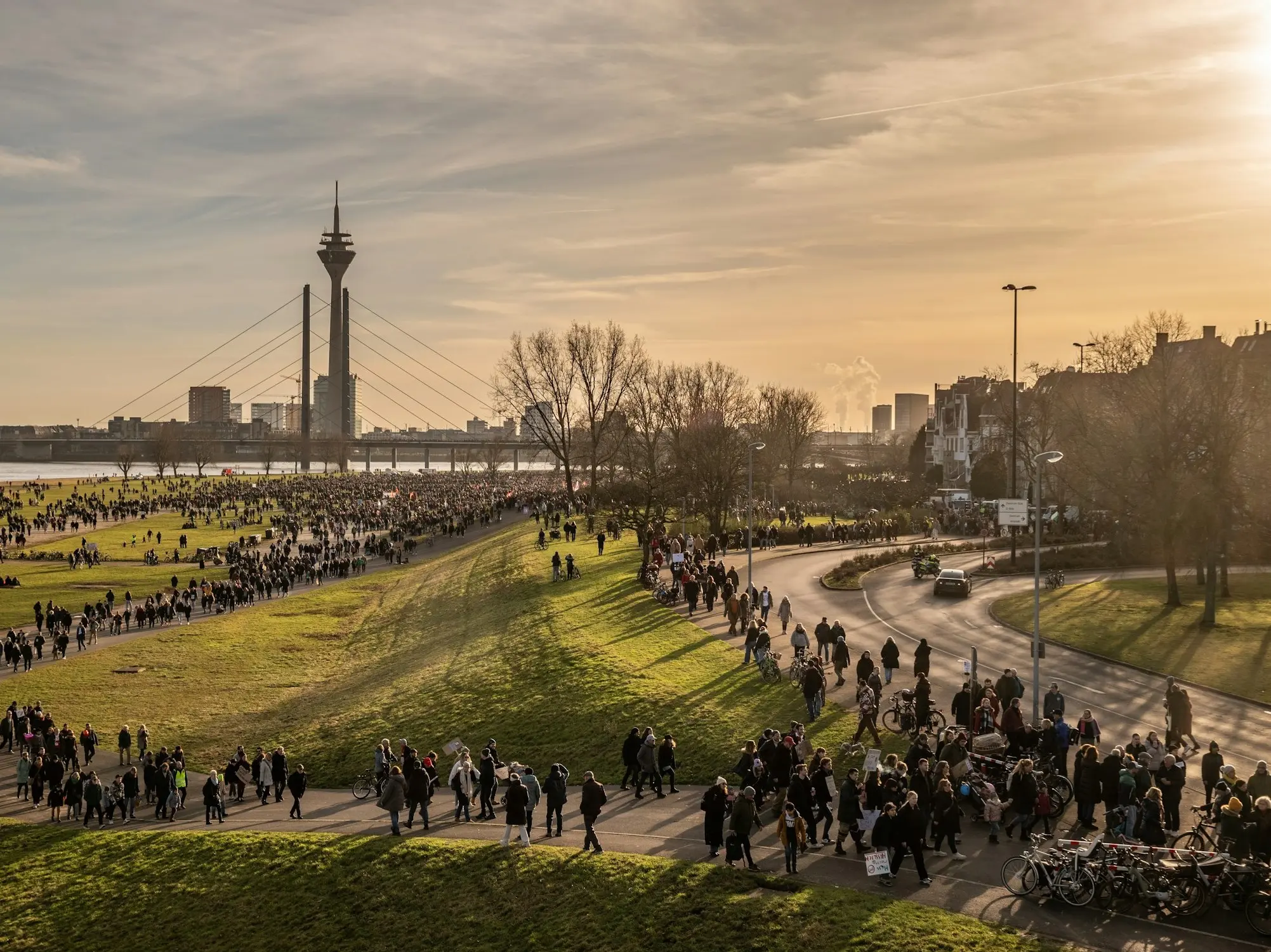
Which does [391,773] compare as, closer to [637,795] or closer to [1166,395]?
[637,795]

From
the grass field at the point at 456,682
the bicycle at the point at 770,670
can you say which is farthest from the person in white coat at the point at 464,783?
the bicycle at the point at 770,670

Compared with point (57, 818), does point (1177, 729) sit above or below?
above

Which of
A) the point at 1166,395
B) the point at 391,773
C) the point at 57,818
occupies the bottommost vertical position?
the point at 57,818

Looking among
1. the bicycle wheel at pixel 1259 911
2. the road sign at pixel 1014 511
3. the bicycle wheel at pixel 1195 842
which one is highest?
the road sign at pixel 1014 511

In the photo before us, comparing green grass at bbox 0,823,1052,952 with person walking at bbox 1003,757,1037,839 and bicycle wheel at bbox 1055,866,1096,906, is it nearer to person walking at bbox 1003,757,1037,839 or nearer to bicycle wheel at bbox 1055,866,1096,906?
bicycle wheel at bbox 1055,866,1096,906

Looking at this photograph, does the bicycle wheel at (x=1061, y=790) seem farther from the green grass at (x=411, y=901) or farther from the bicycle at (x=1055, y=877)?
the green grass at (x=411, y=901)

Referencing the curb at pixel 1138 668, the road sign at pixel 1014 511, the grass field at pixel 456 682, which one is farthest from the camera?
the road sign at pixel 1014 511

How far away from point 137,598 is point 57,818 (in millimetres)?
35959

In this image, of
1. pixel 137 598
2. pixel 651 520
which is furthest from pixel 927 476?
pixel 137 598

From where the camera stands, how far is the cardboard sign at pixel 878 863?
16.8 meters

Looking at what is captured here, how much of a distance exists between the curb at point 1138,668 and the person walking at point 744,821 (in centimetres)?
1743

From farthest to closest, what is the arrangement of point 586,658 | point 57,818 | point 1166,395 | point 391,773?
1. point 1166,395
2. point 586,658
3. point 57,818
4. point 391,773

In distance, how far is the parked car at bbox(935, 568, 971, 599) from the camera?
46469mm

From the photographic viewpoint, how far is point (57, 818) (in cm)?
2555
